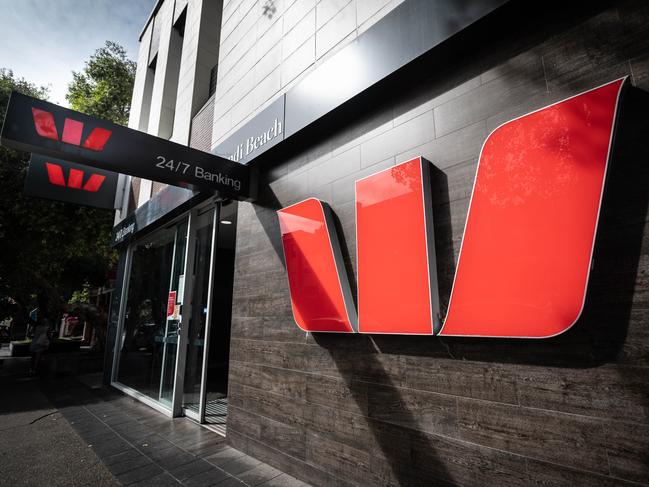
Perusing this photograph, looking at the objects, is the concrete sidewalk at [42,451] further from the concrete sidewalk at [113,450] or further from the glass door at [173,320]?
the glass door at [173,320]

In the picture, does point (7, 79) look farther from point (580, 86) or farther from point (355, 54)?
point (580, 86)

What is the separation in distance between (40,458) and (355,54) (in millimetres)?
5253

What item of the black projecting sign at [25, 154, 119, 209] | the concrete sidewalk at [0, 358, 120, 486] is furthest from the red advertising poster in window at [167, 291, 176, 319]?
the black projecting sign at [25, 154, 119, 209]

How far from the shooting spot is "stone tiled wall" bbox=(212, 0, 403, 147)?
3.48 m

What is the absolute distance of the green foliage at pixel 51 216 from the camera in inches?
403

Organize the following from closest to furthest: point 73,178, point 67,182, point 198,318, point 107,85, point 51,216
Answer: point 198,318
point 67,182
point 73,178
point 51,216
point 107,85

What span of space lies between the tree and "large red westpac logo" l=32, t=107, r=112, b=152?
12.4 metres

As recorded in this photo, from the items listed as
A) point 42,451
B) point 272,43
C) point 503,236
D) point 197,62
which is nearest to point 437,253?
point 503,236

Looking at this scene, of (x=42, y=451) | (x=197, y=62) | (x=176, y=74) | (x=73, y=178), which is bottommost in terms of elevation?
(x=42, y=451)

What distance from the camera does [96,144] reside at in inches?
118

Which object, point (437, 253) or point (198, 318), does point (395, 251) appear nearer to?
point (437, 253)

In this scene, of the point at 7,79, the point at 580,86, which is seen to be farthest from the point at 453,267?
the point at 7,79

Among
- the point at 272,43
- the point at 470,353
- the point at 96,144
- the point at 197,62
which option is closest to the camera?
the point at 470,353

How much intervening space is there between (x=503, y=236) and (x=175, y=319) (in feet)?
17.0
